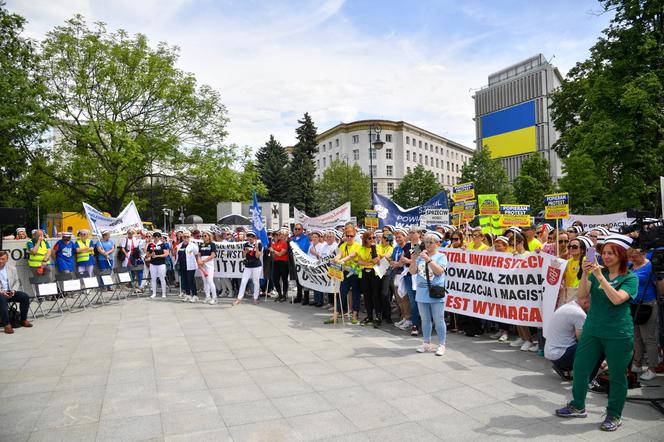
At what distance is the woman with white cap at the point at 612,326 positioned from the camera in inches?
162

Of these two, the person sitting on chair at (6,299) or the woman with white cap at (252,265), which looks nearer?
the person sitting on chair at (6,299)

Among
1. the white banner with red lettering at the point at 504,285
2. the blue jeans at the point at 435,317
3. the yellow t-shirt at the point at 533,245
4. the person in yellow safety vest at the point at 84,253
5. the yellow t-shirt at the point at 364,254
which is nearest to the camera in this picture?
the white banner with red lettering at the point at 504,285

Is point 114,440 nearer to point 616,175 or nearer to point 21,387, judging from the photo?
point 21,387

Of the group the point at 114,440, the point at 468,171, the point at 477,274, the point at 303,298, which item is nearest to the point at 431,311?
the point at 477,274

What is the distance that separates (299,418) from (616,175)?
24508mm

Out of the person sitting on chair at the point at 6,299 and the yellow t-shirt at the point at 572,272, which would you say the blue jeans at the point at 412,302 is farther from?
the person sitting on chair at the point at 6,299

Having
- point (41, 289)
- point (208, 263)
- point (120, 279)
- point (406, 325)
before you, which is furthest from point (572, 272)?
point (120, 279)

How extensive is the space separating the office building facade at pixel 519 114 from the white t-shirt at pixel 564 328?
7840 centimetres

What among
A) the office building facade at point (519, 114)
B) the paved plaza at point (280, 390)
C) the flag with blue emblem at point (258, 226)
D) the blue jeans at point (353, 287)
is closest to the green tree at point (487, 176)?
the office building facade at point (519, 114)

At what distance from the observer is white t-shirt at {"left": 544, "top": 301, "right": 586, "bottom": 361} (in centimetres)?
549

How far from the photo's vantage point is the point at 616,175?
77.1 ft

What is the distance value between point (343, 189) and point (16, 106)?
48.9 m

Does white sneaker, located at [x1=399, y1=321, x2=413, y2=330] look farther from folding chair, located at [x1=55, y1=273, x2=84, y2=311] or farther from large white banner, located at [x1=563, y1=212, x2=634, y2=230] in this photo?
large white banner, located at [x1=563, y1=212, x2=634, y2=230]

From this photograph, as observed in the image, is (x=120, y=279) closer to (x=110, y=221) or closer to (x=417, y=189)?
(x=110, y=221)
